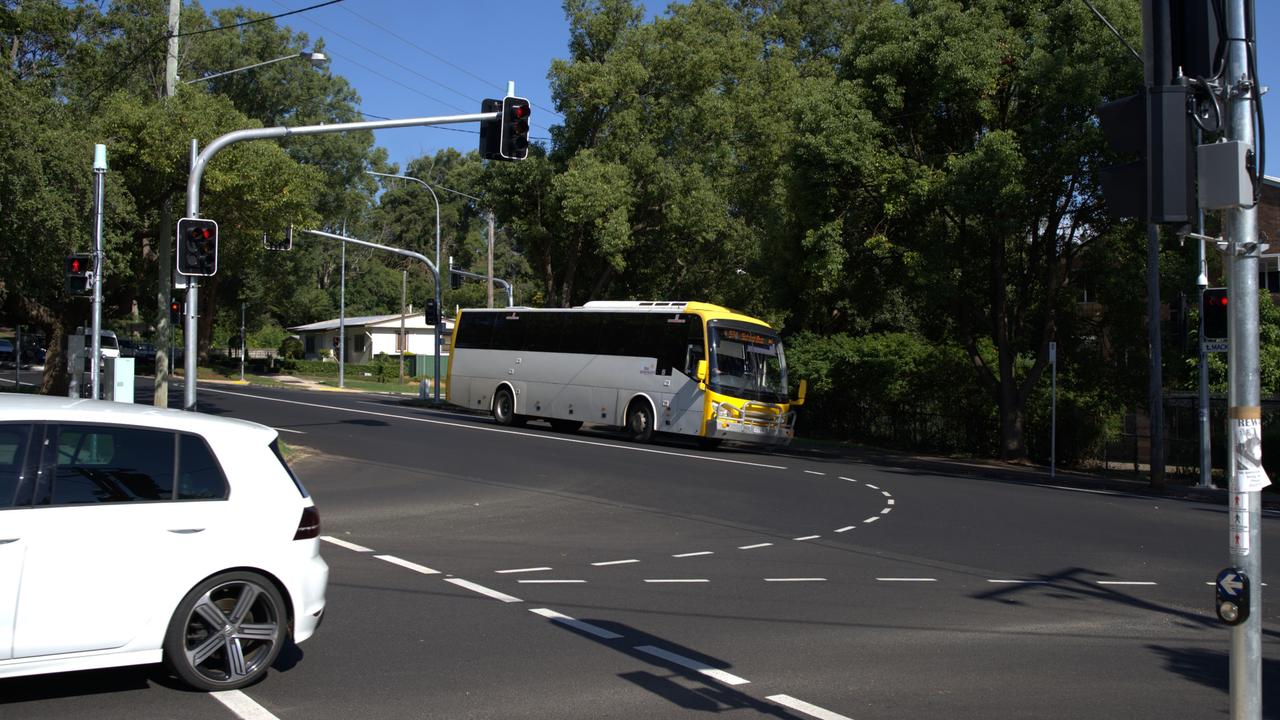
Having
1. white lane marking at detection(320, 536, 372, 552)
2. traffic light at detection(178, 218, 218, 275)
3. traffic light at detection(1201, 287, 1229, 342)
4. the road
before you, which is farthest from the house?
white lane marking at detection(320, 536, 372, 552)

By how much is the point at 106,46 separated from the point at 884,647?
28.7 m

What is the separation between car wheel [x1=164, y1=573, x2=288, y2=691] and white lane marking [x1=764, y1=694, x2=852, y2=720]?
296 centimetres

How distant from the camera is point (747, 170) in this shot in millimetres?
42594

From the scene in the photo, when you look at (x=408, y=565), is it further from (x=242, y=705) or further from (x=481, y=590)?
(x=242, y=705)

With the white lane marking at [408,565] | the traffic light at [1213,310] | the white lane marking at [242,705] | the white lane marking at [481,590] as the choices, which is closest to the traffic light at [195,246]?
the white lane marking at [408,565]

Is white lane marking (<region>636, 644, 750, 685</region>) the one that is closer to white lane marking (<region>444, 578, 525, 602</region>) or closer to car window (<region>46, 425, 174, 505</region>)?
white lane marking (<region>444, 578, 525, 602</region>)

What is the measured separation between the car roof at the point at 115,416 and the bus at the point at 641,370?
19768 millimetres

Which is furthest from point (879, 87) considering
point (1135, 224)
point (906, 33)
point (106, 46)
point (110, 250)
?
point (106, 46)

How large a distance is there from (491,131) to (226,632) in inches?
498

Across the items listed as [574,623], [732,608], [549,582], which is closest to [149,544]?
[574,623]

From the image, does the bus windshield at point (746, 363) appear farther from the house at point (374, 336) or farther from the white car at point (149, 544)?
the house at point (374, 336)

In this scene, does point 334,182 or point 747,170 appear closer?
point 747,170

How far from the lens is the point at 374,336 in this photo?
79625 mm

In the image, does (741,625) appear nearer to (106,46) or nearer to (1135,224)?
(1135,224)
